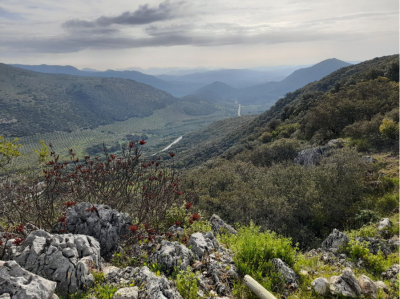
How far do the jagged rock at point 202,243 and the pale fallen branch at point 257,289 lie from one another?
159 cm

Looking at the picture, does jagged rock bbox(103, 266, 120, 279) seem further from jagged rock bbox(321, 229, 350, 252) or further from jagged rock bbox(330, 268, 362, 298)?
jagged rock bbox(321, 229, 350, 252)

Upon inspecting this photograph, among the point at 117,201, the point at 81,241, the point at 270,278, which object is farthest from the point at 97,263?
the point at 270,278

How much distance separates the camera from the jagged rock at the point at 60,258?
532 cm

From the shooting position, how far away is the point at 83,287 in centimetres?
527

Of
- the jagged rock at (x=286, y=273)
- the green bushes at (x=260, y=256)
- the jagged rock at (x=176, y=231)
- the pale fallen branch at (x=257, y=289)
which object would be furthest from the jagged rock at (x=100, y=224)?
the jagged rock at (x=286, y=273)

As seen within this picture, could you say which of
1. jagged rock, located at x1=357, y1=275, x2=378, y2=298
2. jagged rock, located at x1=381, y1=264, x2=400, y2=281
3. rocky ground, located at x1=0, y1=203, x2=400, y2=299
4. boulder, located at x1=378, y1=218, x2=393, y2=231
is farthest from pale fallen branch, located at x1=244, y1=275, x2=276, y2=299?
boulder, located at x1=378, y1=218, x2=393, y2=231

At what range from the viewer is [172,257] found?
6141 mm

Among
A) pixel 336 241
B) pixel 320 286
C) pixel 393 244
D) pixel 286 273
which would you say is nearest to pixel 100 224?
pixel 286 273

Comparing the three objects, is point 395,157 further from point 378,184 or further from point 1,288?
point 1,288

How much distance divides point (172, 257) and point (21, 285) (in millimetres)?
3136

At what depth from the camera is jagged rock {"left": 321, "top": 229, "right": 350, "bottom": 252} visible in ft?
24.5

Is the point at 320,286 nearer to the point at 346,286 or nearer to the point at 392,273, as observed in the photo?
the point at 346,286

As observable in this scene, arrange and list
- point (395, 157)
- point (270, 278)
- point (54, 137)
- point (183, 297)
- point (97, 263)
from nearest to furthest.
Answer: point (183, 297)
point (270, 278)
point (97, 263)
point (395, 157)
point (54, 137)

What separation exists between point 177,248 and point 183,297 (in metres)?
1.40
